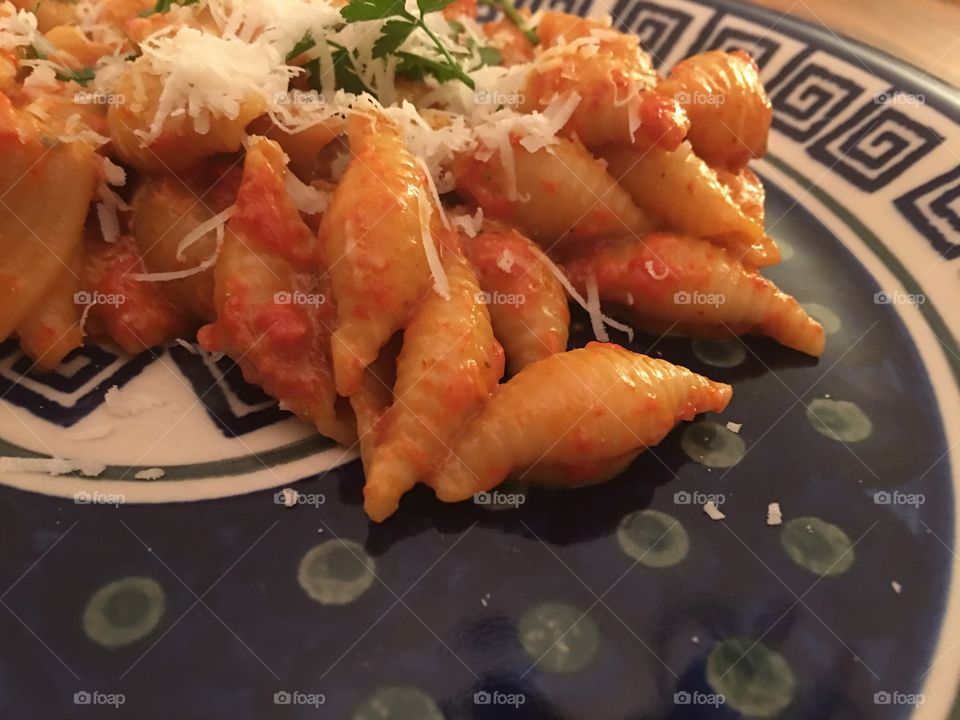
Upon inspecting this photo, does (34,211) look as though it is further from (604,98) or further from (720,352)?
(720,352)

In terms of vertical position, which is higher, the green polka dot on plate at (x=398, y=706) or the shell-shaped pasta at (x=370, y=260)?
the shell-shaped pasta at (x=370, y=260)

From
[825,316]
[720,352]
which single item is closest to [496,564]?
[720,352]

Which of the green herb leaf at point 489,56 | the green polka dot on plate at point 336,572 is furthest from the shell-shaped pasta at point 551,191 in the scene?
the green polka dot on plate at point 336,572

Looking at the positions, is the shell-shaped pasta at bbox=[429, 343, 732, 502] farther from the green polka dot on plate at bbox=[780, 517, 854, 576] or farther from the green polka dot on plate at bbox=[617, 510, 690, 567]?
the green polka dot on plate at bbox=[780, 517, 854, 576]

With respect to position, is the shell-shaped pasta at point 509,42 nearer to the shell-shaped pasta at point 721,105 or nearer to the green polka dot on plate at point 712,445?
the shell-shaped pasta at point 721,105

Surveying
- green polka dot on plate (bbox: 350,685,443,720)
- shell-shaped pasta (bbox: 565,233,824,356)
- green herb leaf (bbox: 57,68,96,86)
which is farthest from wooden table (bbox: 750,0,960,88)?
green polka dot on plate (bbox: 350,685,443,720)

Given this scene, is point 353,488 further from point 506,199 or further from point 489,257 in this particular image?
point 506,199
